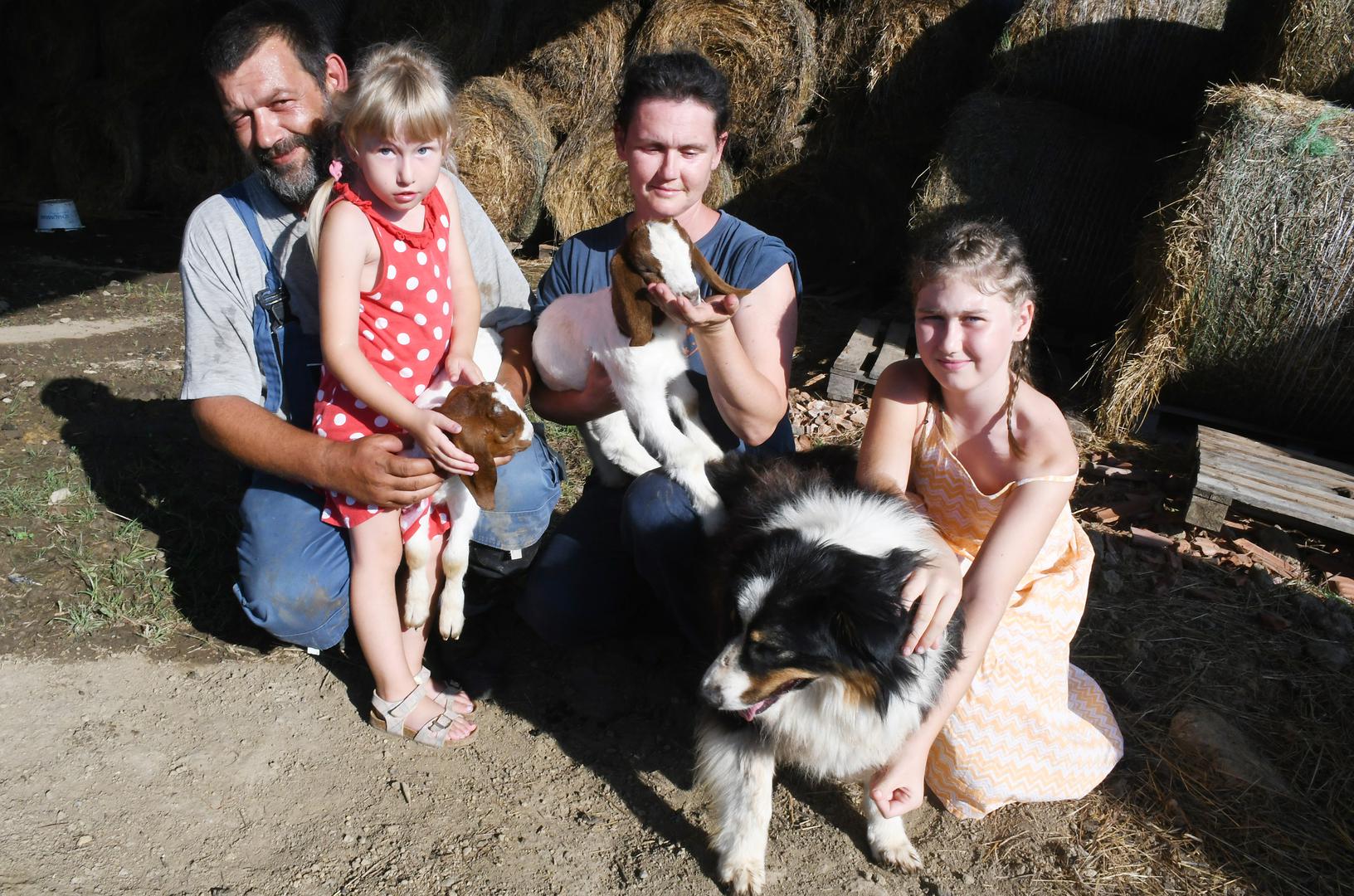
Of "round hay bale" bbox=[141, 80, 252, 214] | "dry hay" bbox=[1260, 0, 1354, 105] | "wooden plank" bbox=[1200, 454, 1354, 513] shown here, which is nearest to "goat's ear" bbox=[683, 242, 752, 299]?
"wooden plank" bbox=[1200, 454, 1354, 513]

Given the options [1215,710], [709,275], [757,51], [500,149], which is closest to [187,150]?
[500,149]

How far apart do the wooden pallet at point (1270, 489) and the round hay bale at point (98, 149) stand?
983 cm

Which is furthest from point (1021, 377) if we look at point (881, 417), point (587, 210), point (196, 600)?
point (587, 210)

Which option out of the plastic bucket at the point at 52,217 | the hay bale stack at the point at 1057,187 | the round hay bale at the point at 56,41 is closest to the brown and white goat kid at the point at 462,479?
the hay bale stack at the point at 1057,187

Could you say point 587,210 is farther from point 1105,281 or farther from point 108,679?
point 108,679

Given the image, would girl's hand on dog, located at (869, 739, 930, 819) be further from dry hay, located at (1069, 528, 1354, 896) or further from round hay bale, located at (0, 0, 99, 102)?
round hay bale, located at (0, 0, 99, 102)

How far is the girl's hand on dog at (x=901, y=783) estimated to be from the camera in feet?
7.61

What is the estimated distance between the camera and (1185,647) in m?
3.33

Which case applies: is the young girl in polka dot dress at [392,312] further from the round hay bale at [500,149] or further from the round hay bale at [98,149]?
the round hay bale at [98,149]

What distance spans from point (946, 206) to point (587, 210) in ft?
9.46

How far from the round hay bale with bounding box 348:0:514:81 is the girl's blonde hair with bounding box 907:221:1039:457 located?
6584mm

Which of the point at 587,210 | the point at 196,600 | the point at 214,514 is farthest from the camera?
the point at 587,210

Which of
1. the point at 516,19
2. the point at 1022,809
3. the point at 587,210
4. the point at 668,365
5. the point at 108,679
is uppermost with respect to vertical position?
the point at 516,19

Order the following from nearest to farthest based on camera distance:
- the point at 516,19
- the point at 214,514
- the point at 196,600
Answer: the point at 196,600 < the point at 214,514 < the point at 516,19
